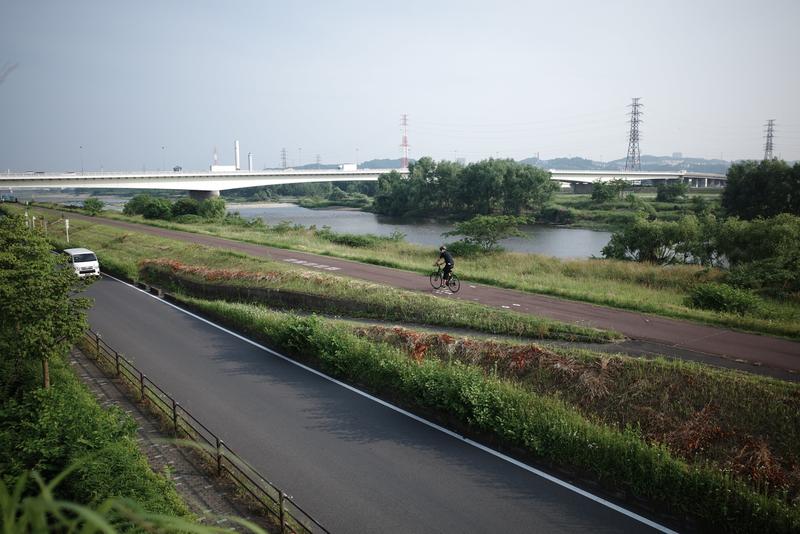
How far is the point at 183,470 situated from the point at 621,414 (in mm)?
7634

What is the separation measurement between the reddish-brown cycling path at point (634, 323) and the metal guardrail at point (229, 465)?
9.81 metres

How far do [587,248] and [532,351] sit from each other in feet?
118

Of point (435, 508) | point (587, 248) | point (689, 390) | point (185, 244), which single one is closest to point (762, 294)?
point (689, 390)

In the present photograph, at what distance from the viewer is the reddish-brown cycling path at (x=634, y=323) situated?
12867 mm

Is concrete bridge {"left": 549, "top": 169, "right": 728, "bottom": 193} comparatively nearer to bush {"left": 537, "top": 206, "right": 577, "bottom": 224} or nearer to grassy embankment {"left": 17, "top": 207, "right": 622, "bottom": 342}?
bush {"left": 537, "top": 206, "right": 577, "bottom": 224}

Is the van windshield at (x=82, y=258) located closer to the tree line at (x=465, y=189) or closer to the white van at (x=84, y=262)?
the white van at (x=84, y=262)

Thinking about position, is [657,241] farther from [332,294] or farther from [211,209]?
[211,209]

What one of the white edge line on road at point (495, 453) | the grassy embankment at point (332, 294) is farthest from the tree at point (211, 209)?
the white edge line on road at point (495, 453)

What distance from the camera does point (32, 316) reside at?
434 inches

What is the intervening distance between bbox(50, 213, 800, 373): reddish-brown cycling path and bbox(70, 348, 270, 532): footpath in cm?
1043

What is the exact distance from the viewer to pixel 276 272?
23.4 m

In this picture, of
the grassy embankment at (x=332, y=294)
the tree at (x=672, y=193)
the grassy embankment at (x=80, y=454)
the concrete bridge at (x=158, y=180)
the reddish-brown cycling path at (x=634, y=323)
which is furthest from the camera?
the tree at (x=672, y=193)

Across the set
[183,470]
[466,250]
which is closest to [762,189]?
[466,250]

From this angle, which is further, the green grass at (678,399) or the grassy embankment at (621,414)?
the green grass at (678,399)
